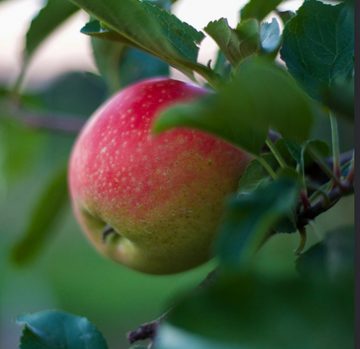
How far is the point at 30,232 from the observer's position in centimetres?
97

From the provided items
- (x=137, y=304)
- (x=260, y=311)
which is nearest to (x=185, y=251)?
(x=260, y=311)

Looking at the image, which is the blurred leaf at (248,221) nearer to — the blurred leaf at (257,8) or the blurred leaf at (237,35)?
the blurred leaf at (237,35)

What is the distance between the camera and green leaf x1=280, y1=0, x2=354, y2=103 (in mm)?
469

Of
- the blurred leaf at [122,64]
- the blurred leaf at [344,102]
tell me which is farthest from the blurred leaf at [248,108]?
the blurred leaf at [122,64]

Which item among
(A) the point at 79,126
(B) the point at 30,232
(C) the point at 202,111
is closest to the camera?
(C) the point at 202,111

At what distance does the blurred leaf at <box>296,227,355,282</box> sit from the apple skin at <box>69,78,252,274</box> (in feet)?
0.44

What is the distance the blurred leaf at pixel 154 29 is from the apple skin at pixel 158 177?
0.08 m

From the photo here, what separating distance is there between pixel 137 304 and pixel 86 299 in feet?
1.18

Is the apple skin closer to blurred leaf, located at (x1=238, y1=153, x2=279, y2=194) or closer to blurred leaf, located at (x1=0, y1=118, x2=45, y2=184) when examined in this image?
blurred leaf, located at (x1=238, y1=153, x2=279, y2=194)

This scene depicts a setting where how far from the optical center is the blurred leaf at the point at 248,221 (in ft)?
0.91

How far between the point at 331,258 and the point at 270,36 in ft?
0.78

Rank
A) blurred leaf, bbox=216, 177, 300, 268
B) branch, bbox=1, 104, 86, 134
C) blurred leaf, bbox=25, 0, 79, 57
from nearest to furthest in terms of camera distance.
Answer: blurred leaf, bbox=216, 177, 300, 268, blurred leaf, bbox=25, 0, 79, 57, branch, bbox=1, 104, 86, 134

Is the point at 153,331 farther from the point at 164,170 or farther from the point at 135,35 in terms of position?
the point at 135,35

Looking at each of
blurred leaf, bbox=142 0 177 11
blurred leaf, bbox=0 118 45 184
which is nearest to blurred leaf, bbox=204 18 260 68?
blurred leaf, bbox=142 0 177 11
